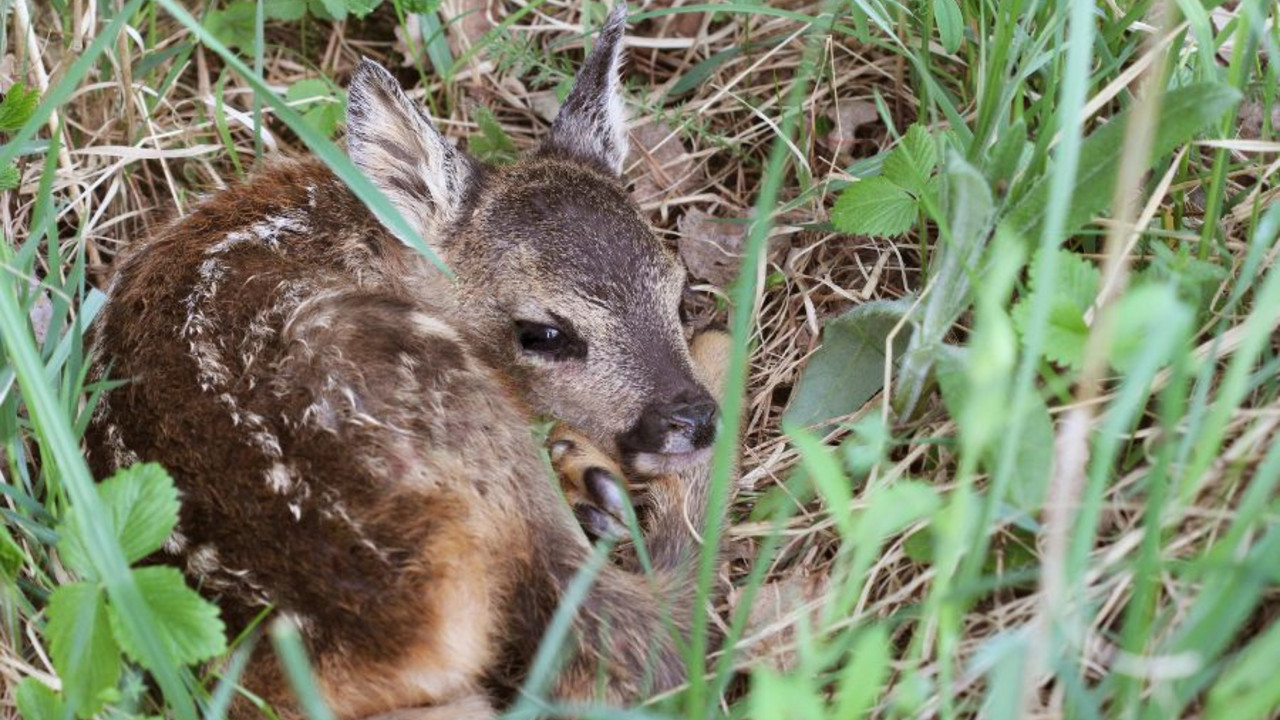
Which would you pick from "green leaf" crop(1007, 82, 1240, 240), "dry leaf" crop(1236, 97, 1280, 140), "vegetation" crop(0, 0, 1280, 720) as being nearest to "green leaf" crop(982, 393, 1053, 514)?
"vegetation" crop(0, 0, 1280, 720)

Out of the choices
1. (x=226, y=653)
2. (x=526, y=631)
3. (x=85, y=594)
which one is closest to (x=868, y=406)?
(x=526, y=631)

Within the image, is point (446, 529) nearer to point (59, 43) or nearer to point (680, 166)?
point (680, 166)

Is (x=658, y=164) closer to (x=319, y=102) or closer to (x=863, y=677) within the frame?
(x=319, y=102)

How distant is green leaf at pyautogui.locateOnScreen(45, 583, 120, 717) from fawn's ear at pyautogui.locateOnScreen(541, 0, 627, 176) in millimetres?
2606

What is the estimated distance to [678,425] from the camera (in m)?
4.30

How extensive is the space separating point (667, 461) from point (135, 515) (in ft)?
5.74

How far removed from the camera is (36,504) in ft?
11.9

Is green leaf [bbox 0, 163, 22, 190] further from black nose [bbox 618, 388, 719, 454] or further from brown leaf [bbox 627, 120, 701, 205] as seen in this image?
brown leaf [bbox 627, 120, 701, 205]

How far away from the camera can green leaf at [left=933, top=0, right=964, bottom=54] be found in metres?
4.21

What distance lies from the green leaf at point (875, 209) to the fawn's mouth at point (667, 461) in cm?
83

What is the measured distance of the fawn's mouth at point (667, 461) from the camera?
425cm

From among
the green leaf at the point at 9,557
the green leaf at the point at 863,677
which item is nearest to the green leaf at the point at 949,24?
the green leaf at the point at 863,677

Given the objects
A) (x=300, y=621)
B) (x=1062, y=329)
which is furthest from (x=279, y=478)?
(x=1062, y=329)

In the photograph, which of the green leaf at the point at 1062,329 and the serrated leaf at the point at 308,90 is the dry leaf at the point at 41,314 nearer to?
the serrated leaf at the point at 308,90
